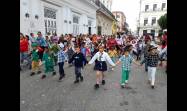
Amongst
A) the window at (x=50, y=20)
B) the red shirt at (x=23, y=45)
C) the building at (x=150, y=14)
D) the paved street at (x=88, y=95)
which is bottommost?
the paved street at (x=88, y=95)

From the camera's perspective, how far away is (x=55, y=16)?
18.6 meters

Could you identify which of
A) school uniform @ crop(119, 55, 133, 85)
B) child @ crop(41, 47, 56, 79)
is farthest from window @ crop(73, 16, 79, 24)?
school uniform @ crop(119, 55, 133, 85)

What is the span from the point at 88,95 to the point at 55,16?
12.9 metres

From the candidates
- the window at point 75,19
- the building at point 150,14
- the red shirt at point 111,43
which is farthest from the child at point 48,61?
the building at point 150,14

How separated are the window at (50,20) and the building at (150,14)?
47.7 metres

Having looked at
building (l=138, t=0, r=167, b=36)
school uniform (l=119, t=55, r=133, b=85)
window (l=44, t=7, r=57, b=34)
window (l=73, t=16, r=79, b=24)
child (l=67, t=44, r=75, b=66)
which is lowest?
school uniform (l=119, t=55, r=133, b=85)

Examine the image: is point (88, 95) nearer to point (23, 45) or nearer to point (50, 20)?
point (23, 45)

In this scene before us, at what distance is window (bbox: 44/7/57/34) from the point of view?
16875mm

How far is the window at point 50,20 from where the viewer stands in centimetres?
1688

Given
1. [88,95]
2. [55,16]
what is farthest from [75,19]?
[88,95]

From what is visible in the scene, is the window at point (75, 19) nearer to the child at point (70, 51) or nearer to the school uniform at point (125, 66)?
the child at point (70, 51)

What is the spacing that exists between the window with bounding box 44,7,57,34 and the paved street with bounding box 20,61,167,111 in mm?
8335

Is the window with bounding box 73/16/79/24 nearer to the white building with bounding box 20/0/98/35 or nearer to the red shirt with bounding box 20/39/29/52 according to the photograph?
the white building with bounding box 20/0/98/35
